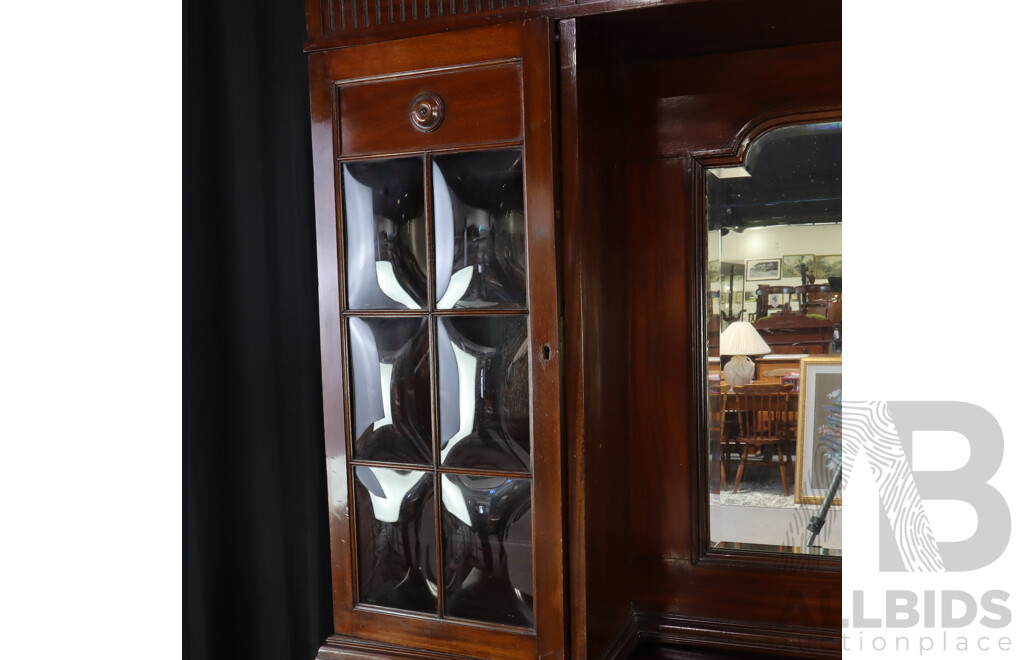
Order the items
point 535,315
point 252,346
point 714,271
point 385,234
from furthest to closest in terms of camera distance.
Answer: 1. point 252,346
2. point 714,271
3. point 385,234
4. point 535,315

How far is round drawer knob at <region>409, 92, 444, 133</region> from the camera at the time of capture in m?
1.40

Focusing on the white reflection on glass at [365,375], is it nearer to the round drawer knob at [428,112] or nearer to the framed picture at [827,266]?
the round drawer knob at [428,112]

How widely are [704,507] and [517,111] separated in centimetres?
87

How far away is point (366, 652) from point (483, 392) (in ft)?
1.80

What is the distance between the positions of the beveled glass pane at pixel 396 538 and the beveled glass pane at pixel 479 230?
1.16 ft

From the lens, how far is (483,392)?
4.64ft

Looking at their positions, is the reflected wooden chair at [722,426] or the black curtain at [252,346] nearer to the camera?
the reflected wooden chair at [722,426]

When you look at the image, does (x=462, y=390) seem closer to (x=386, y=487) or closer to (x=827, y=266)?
(x=386, y=487)

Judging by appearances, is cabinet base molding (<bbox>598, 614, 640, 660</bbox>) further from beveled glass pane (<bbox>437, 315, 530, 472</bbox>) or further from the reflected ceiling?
the reflected ceiling

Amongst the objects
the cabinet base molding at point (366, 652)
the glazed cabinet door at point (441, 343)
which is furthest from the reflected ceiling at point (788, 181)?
the cabinet base molding at point (366, 652)

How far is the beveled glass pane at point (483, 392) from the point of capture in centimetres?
138

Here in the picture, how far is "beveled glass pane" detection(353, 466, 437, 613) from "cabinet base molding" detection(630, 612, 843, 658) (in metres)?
0.50

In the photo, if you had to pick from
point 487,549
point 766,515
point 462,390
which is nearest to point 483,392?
point 462,390
